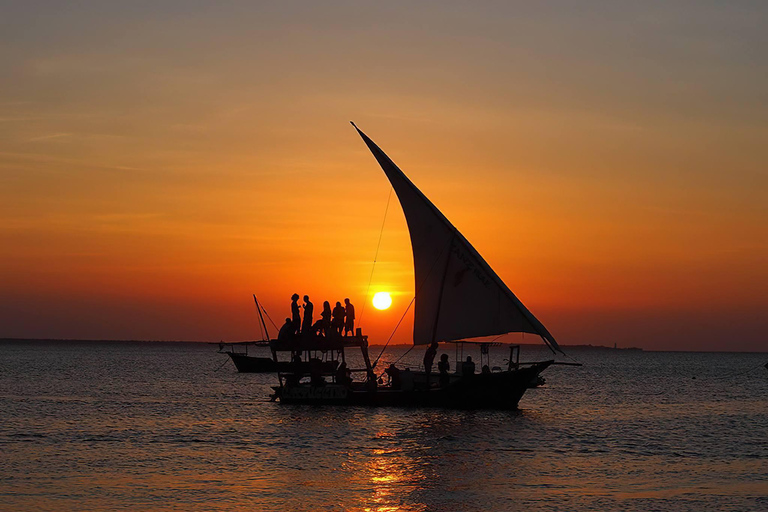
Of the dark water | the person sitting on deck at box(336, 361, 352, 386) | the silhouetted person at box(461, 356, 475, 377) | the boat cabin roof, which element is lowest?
the dark water

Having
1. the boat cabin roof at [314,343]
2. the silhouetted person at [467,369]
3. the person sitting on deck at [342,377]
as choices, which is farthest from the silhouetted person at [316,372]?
the silhouetted person at [467,369]

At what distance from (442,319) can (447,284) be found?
168 cm

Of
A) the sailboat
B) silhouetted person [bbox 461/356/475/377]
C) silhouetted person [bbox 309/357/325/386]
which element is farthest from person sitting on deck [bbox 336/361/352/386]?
silhouetted person [bbox 461/356/475/377]

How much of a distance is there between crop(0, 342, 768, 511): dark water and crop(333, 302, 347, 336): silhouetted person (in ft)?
14.1

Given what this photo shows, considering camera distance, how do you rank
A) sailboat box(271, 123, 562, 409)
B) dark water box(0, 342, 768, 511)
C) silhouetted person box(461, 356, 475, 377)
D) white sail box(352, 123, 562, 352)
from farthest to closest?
silhouetted person box(461, 356, 475, 377) → sailboat box(271, 123, 562, 409) → white sail box(352, 123, 562, 352) → dark water box(0, 342, 768, 511)

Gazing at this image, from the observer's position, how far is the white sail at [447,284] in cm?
3959

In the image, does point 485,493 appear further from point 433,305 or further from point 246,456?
point 433,305

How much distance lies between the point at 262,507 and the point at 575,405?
131ft

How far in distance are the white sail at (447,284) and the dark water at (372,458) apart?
14.3 ft

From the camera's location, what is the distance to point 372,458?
30656 mm

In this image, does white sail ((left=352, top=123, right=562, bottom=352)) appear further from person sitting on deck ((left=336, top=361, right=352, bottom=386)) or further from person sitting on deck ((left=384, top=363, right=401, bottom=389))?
person sitting on deck ((left=336, top=361, right=352, bottom=386))

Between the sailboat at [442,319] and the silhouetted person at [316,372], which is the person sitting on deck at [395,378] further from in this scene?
the silhouetted person at [316,372]

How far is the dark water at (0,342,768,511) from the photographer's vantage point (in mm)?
23625

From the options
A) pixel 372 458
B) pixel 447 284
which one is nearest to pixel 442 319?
pixel 447 284
